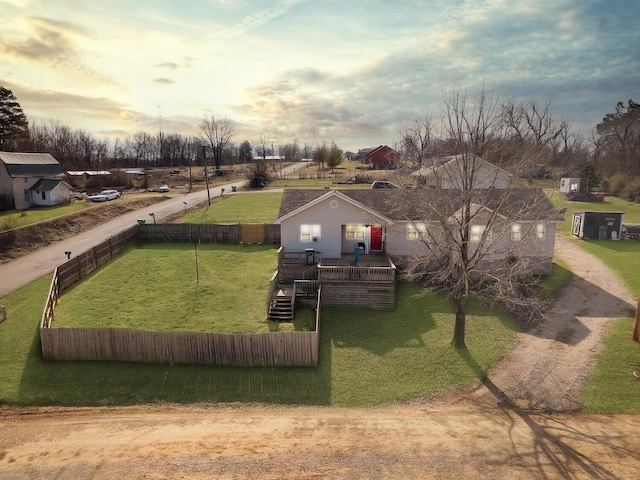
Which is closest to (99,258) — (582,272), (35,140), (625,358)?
(625,358)

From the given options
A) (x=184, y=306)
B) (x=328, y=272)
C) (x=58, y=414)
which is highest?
(x=328, y=272)

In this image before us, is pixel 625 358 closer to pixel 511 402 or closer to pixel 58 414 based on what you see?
pixel 511 402

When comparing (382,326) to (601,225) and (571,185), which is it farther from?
→ (571,185)

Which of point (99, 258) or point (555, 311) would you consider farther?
point (99, 258)

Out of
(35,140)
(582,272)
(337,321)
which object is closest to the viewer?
(337,321)

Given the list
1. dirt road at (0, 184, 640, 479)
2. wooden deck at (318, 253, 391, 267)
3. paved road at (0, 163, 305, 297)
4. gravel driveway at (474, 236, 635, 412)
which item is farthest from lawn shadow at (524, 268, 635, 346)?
paved road at (0, 163, 305, 297)

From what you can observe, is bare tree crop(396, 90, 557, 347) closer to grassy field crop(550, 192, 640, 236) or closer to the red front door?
the red front door

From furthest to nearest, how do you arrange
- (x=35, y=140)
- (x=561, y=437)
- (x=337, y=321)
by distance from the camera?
(x=35, y=140) < (x=337, y=321) < (x=561, y=437)
